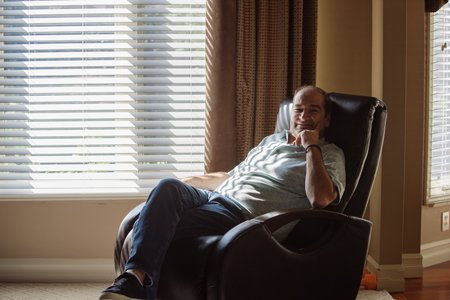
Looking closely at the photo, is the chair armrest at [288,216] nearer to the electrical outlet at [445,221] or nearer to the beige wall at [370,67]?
the beige wall at [370,67]

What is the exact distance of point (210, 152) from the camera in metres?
2.99

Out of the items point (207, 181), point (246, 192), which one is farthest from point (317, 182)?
point (207, 181)

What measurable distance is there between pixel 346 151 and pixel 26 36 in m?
1.97

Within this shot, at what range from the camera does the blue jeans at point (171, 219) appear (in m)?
1.91

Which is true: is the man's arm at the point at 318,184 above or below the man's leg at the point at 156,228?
above

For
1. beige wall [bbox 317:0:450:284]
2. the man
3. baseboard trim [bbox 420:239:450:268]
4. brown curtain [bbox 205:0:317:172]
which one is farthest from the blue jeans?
baseboard trim [bbox 420:239:450:268]

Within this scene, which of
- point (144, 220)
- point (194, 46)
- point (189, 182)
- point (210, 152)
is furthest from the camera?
point (194, 46)

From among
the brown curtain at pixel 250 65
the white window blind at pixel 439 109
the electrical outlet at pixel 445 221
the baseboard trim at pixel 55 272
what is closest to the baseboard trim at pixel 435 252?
the electrical outlet at pixel 445 221

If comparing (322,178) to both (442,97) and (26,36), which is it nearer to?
(442,97)

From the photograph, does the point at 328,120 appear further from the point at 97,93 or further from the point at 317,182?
the point at 97,93

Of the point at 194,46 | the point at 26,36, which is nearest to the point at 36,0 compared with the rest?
the point at 26,36

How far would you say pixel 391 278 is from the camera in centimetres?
294

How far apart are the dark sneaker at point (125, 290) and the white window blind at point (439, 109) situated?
86.1 inches

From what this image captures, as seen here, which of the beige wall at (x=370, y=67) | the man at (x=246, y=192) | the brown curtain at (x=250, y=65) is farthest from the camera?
the beige wall at (x=370, y=67)
